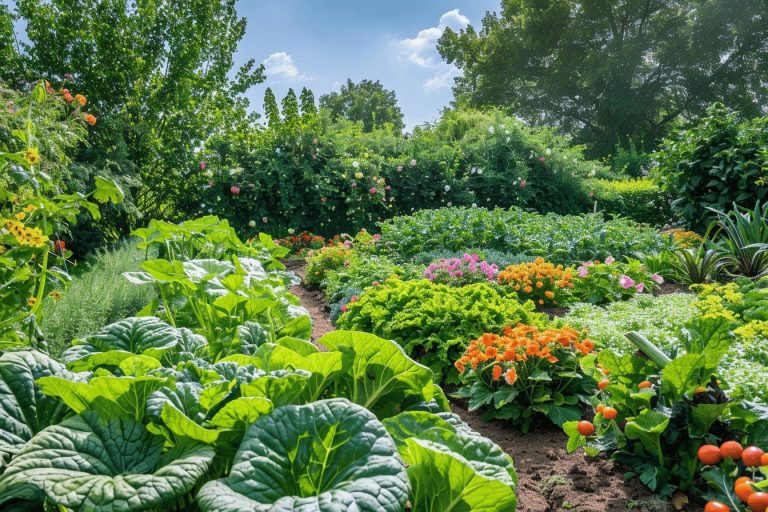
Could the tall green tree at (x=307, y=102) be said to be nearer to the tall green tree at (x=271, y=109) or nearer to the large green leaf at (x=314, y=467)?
the tall green tree at (x=271, y=109)

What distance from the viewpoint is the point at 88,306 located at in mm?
3328

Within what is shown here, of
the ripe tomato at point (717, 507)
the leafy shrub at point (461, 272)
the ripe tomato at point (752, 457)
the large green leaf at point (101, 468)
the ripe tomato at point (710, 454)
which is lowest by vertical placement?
the ripe tomato at point (717, 507)

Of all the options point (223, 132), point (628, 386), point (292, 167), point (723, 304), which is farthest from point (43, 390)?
point (223, 132)

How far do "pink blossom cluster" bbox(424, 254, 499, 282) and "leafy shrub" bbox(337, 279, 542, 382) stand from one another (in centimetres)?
77

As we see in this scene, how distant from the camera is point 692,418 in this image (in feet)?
6.72

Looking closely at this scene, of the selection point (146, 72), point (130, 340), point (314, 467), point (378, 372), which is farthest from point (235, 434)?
point (146, 72)

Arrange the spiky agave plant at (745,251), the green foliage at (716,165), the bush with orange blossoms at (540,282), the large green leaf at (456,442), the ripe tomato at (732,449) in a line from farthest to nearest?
the green foliage at (716,165) < the spiky agave plant at (745,251) < the bush with orange blossoms at (540,282) < the ripe tomato at (732,449) < the large green leaf at (456,442)

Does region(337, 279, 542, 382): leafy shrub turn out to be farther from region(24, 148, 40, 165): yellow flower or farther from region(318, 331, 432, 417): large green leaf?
region(24, 148, 40, 165): yellow flower

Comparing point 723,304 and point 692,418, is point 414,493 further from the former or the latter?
point 723,304

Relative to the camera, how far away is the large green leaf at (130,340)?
2.03 metres

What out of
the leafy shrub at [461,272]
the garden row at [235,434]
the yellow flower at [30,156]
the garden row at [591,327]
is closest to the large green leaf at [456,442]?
the garden row at [235,434]

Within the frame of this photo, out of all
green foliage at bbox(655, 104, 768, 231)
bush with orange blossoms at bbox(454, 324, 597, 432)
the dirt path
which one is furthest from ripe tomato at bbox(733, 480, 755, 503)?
green foliage at bbox(655, 104, 768, 231)

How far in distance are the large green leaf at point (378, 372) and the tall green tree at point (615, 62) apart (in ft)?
83.4

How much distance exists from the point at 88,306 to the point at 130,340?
1.43m
